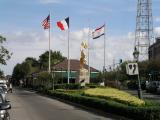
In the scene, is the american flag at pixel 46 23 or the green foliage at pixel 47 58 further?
the green foliage at pixel 47 58

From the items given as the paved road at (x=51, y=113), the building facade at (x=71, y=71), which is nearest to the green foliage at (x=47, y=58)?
the building facade at (x=71, y=71)

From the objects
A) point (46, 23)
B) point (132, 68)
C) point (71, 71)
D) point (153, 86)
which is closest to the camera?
point (132, 68)

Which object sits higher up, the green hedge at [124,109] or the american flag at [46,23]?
the american flag at [46,23]

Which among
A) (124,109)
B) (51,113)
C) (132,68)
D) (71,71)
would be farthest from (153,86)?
(124,109)

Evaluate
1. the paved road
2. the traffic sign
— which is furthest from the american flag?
the traffic sign

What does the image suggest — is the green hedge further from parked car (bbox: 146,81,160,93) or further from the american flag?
the american flag

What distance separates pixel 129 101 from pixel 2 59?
45322 millimetres

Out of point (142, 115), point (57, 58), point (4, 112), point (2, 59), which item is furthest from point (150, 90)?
point (57, 58)

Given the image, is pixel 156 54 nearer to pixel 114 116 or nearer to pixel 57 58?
pixel 57 58

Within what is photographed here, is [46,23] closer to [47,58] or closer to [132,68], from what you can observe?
[132,68]

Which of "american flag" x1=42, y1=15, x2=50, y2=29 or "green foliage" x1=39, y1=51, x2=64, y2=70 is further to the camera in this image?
"green foliage" x1=39, y1=51, x2=64, y2=70

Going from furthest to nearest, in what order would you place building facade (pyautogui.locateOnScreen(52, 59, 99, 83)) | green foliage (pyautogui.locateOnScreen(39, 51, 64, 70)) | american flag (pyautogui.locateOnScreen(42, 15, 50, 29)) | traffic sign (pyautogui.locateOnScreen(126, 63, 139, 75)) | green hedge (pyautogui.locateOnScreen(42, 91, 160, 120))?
green foliage (pyautogui.locateOnScreen(39, 51, 64, 70)), building facade (pyautogui.locateOnScreen(52, 59, 99, 83)), american flag (pyautogui.locateOnScreen(42, 15, 50, 29)), traffic sign (pyautogui.locateOnScreen(126, 63, 139, 75)), green hedge (pyautogui.locateOnScreen(42, 91, 160, 120))

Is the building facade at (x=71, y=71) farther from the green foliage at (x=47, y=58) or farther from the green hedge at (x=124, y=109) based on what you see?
the green hedge at (x=124, y=109)

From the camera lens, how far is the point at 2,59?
2778 inches
